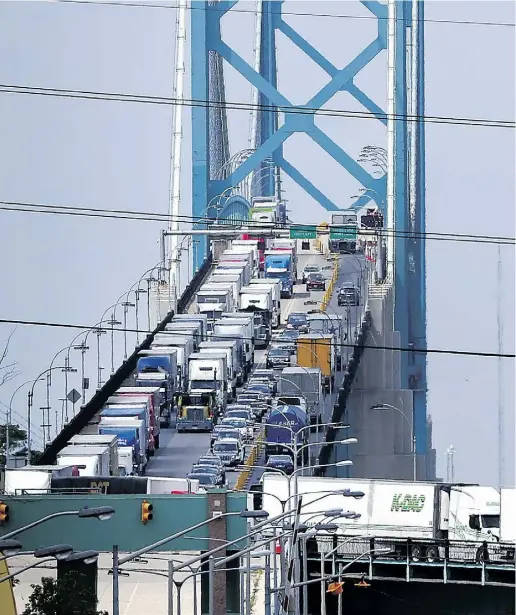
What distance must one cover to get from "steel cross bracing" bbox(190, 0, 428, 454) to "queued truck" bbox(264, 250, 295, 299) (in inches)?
233

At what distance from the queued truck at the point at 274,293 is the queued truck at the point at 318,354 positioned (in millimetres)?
6982

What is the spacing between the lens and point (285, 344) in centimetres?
6906

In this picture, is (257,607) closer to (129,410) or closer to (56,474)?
(56,474)

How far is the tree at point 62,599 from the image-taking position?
31.8 metres

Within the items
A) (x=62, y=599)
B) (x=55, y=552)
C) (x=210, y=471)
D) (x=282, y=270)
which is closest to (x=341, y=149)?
(x=282, y=270)

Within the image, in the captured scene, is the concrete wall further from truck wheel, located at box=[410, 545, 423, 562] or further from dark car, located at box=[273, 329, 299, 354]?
truck wheel, located at box=[410, 545, 423, 562]

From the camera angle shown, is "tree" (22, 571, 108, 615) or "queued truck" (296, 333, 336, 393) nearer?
"tree" (22, 571, 108, 615)

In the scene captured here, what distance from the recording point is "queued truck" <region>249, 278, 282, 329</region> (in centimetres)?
7566

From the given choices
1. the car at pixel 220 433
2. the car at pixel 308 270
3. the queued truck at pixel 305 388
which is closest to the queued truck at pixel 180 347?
the queued truck at pixel 305 388

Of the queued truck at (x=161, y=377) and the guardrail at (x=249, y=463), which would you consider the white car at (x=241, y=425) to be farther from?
the queued truck at (x=161, y=377)

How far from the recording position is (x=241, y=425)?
5550 centimetres

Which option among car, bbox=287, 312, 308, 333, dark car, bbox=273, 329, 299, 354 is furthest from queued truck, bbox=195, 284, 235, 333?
dark car, bbox=273, 329, 299, 354

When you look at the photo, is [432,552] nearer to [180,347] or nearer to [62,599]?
[62,599]

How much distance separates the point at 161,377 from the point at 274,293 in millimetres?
16820
